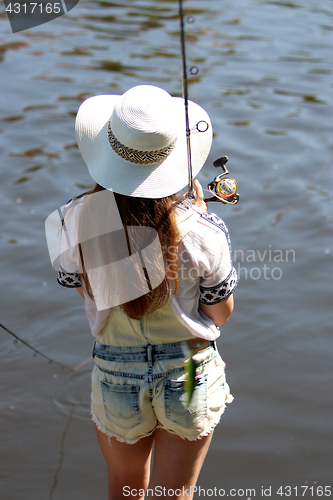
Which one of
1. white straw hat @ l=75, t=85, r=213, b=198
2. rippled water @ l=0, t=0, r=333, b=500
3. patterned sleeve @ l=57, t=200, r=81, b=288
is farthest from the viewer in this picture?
rippled water @ l=0, t=0, r=333, b=500

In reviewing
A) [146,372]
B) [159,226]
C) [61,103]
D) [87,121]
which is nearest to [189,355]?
[146,372]

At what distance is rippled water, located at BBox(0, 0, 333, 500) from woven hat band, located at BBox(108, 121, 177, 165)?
5.13ft

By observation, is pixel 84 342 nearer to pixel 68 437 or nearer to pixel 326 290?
pixel 68 437

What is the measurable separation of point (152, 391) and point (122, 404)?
0.10 meters

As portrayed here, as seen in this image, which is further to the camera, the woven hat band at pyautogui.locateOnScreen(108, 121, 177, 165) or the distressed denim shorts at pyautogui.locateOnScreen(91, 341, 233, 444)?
the distressed denim shorts at pyautogui.locateOnScreen(91, 341, 233, 444)

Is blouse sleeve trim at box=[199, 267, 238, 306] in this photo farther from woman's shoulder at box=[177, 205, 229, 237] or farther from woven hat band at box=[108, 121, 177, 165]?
woven hat band at box=[108, 121, 177, 165]

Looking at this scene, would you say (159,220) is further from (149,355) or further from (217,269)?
(149,355)

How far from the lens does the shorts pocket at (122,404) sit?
1.45 meters

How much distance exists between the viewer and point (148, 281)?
1.32 metres

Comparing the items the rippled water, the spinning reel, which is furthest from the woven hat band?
the rippled water

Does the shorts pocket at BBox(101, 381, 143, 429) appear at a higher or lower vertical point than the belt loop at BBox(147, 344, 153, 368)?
lower

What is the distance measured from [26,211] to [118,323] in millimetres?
2573

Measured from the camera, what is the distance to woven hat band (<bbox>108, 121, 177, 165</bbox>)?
4.17ft

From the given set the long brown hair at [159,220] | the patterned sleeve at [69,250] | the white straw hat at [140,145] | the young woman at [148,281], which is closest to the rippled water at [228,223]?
the young woman at [148,281]
